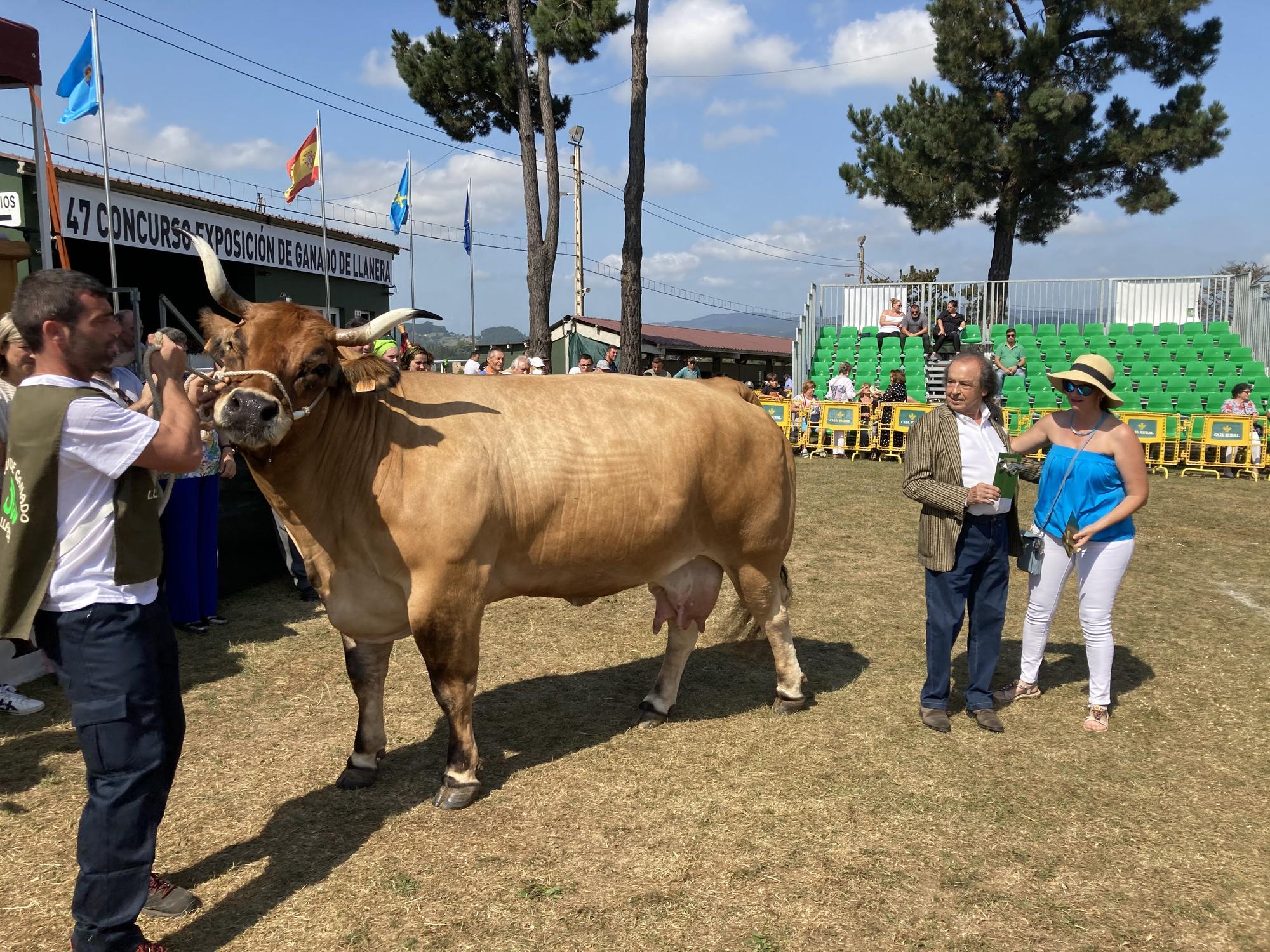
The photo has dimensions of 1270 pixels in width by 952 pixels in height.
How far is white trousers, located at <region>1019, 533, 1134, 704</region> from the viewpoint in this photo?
15.7 ft

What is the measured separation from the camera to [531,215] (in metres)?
18.0

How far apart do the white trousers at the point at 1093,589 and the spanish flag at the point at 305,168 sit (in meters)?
Answer: 16.4

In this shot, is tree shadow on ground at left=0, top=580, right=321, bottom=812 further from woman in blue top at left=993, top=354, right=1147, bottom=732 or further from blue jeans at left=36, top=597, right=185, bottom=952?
woman in blue top at left=993, top=354, right=1147, bottom=732

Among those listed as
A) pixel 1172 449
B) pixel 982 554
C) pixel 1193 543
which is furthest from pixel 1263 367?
pixel 982 554

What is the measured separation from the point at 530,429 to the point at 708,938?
2.23 m

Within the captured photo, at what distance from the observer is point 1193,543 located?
9570 mm

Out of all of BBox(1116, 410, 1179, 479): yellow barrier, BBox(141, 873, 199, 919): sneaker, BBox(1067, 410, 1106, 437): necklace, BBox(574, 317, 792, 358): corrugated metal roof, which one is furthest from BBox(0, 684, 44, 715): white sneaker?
BBox(574, 317, 792, 358): corrugated metal roof

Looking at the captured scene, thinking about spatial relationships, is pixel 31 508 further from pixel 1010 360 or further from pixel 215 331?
pixel 1010 360

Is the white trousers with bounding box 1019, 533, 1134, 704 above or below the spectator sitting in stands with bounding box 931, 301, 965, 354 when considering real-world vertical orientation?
below

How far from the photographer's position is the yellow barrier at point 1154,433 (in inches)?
604

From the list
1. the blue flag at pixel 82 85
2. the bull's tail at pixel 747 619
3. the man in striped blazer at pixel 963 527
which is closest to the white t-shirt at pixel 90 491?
the bull's tail at pixel 747 619

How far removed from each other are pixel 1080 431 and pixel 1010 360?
1473 cm

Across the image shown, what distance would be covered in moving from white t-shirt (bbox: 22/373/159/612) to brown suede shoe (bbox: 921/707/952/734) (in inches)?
151

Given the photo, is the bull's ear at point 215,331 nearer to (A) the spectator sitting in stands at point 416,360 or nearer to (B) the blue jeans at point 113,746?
(B) the blue jeans at point 113,746
